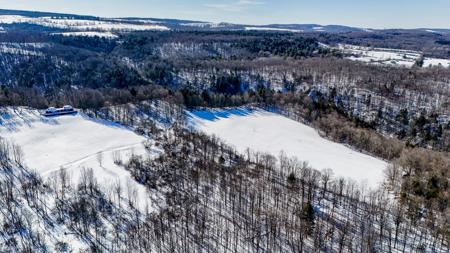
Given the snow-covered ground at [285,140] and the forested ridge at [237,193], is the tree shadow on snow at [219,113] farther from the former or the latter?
the forested ridge at [237,193]

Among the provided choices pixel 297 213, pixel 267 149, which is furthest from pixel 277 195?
pixel 267 149

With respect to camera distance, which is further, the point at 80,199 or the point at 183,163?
the point at 183,163

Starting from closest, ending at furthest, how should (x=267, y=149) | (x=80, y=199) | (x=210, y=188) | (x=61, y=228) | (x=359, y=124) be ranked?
(x=61, y=228) < (x=80, y=199) < (x=210, y=188) < (x=267, y=149) < (x=359, y=124)

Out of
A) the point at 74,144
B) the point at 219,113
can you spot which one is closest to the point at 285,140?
the point at 219,113

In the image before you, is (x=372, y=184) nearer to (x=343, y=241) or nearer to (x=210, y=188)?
(x=343, y=241)

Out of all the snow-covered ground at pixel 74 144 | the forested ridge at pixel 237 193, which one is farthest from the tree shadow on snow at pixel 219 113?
the snow-covered ground at pixel 74 144

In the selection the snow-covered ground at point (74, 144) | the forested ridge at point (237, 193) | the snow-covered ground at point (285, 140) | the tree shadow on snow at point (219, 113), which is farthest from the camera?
the tree shadow on snow at point (219, 113)

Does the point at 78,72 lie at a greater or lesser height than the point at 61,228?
greater
